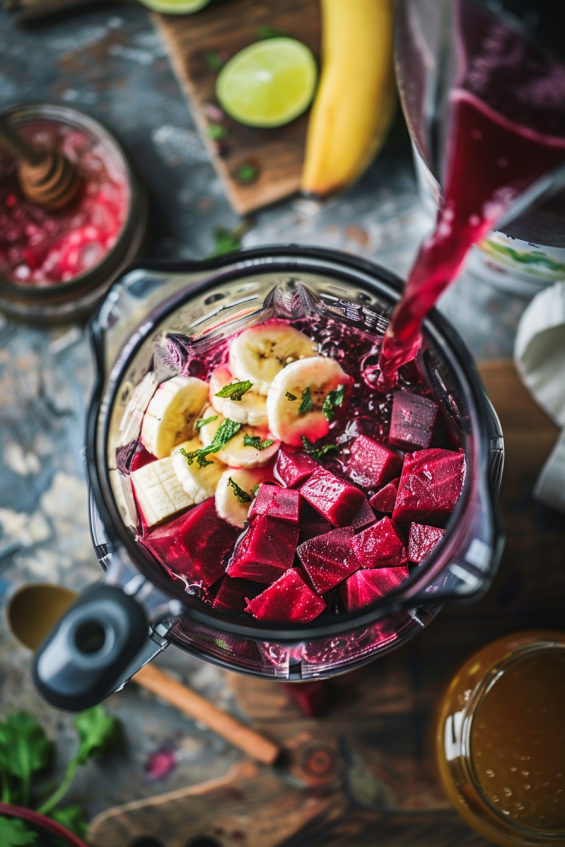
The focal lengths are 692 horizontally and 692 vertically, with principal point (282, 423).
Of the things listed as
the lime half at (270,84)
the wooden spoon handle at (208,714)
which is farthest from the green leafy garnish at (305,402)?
the lime half at (270,84)

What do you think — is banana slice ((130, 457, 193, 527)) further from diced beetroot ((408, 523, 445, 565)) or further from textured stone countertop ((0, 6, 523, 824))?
textured stone countertop ((0, 6, 523, 824))

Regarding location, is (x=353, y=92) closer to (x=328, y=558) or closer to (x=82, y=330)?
(x=82, y=330)

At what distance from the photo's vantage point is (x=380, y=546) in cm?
94

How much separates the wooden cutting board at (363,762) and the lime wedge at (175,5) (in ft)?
4.19

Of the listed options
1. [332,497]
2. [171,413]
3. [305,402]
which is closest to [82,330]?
[171,413]

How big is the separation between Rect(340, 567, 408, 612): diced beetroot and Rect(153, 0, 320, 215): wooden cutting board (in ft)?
2.78

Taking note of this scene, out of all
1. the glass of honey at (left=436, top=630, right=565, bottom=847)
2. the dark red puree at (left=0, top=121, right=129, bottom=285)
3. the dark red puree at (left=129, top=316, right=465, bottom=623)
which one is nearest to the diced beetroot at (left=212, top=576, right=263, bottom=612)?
the dark red puree at (left=129, top=316, right=465, bottom=623)

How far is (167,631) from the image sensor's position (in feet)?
3.08

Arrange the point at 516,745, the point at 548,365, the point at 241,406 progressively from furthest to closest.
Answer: the point at 548,365, the point at 516,745, the point at 241,406

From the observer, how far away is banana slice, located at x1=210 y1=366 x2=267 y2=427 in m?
1.01

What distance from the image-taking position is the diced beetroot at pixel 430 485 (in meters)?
0.94

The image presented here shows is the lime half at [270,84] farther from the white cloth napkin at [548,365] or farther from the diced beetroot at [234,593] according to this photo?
the diced beetroot at [234,593]

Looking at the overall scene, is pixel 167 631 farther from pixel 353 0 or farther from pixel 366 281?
pixel 353 0

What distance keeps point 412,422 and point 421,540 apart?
0.56 ft
